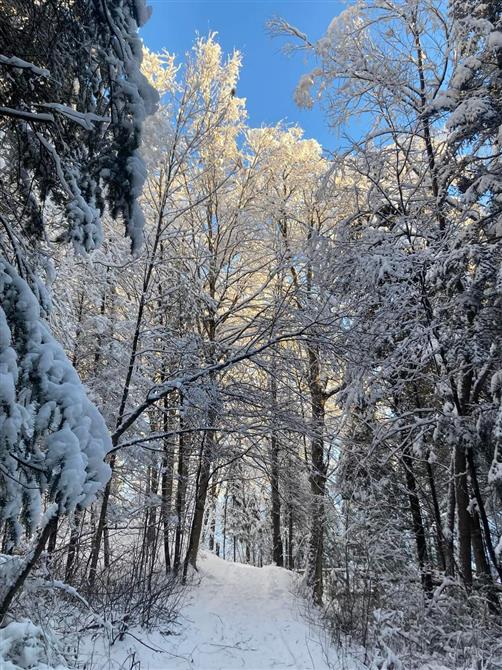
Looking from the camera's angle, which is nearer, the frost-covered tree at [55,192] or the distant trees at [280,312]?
the frost-covered tree at [55,192]

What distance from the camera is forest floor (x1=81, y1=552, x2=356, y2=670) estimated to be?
166 inches

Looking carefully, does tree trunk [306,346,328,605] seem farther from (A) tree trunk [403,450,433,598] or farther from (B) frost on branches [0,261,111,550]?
(B) frost on branches [0,261,111,550]

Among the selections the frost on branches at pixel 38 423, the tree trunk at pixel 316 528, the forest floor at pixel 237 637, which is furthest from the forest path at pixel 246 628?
the frost on branches at pixel 38 423

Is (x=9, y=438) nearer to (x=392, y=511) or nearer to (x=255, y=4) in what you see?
(x=255, y=4)

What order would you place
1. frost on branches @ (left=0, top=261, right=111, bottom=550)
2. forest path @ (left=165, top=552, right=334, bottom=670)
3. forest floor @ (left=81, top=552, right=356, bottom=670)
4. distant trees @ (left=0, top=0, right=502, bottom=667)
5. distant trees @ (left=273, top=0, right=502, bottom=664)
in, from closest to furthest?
frost on branches @ (left=0, top=261, right=111, bottom=550) → distant trees @ (left=0, top=0, right=502, bottom=667) → forest floor @ (left=81, top=552, right=356, bottom=670) → forest path @ (left=165, top=552, right=334, bottom=670) → distant trees @ (left=273, top=0, right=502, bottom=664)

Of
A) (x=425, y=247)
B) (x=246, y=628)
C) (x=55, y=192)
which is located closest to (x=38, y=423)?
(x=55, y=192)

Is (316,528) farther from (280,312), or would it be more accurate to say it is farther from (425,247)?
(280,312)

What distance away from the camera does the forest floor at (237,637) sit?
422 centimetres

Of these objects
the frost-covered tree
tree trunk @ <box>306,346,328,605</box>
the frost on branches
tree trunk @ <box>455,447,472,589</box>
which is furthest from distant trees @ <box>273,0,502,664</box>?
the frost on branches

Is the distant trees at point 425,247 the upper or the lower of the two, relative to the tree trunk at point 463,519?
upper

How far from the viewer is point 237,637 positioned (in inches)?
212

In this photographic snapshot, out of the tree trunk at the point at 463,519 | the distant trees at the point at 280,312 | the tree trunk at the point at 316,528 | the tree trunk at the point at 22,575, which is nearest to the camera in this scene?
Result: the distant trees at the point at 280,312

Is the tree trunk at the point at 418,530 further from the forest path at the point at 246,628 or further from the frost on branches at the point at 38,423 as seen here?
the frost on branches at the point at 38,423

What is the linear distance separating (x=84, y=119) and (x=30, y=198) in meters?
1.14
